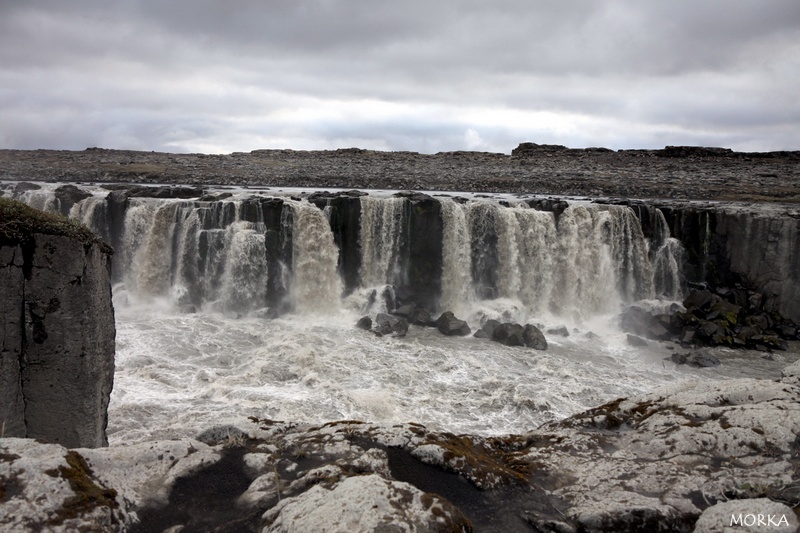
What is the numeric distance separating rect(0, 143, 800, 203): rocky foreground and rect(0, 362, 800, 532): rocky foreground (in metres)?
37.3

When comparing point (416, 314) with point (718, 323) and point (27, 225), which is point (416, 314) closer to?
point (718, 323)

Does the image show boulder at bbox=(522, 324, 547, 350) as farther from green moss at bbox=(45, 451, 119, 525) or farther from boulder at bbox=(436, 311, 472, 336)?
green moss at bbox=(45, 451, 119, 525)

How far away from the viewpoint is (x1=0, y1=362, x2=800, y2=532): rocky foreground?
4.88 m

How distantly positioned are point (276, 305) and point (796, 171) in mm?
52689

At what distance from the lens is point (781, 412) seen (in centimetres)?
687

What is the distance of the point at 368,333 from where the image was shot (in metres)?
23.9

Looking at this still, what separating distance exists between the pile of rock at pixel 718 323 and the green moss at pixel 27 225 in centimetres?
2369

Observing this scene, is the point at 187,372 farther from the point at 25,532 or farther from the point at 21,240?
the point at 25,532

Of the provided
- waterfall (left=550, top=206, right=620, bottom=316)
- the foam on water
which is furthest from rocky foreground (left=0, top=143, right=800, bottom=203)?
the foam on water

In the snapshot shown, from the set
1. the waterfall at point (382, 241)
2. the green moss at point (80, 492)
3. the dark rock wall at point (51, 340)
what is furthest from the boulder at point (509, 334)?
the green moss at point (80, 492)

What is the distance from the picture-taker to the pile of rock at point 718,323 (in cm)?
2431

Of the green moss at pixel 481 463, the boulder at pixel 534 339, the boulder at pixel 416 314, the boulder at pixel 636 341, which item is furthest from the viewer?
the boulder at pixel 416 314

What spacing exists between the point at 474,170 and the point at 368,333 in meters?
38.7

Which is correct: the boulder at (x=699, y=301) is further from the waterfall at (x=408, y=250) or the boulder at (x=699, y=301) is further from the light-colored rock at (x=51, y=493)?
the light-colored rock at (x=51, y=493)
